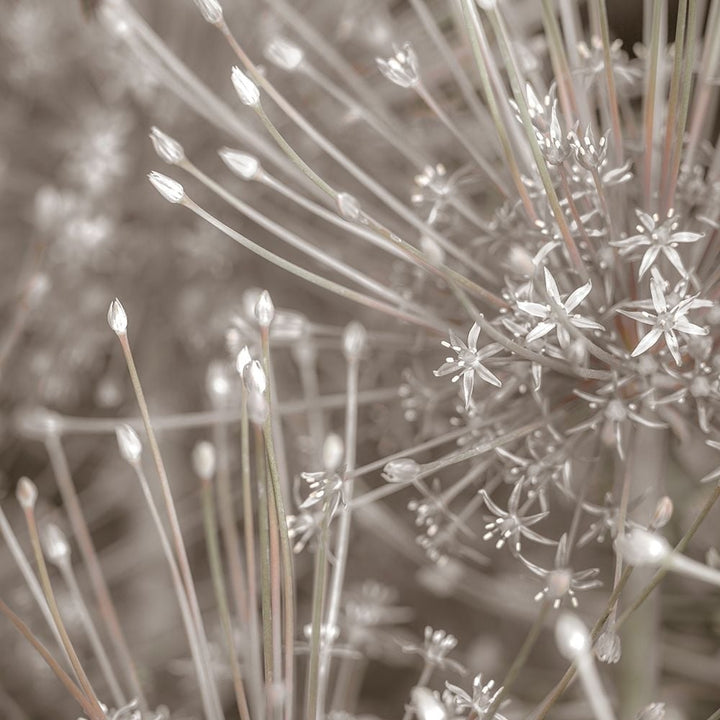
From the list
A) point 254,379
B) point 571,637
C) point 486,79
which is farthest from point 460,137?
point 571,637

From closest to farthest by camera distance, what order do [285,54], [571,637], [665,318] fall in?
[571,637] < [665,318] < [285,54]

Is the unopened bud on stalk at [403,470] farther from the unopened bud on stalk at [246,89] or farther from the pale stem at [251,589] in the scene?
the unopened bud on stalk at [246,89]

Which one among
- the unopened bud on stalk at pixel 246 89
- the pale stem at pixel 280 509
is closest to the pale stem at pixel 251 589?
the pale stem at pixel 280 509

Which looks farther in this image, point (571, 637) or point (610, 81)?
point (610, 81)

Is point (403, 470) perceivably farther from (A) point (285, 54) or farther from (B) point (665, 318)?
(A) point (285, 54)

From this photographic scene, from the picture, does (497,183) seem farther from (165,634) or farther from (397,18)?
(165,634)

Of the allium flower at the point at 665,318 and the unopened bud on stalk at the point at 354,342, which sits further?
the unopened bud on stalk at the point at 354,342

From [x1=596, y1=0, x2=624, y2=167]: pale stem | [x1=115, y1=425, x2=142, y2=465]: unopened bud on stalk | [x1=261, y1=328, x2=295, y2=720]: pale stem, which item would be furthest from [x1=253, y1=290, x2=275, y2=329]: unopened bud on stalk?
[x1=596, y1=0, x2=624, y2=167]: pale stem

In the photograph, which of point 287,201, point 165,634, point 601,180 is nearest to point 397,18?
point 287,201
